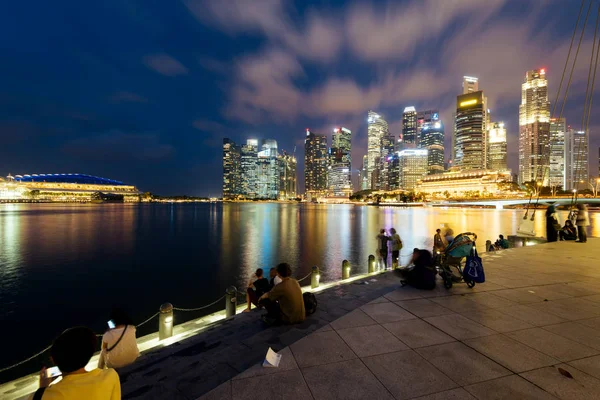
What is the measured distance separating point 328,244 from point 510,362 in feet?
100

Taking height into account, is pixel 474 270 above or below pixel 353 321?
above

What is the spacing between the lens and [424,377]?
13.9 feet

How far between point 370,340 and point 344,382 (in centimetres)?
141

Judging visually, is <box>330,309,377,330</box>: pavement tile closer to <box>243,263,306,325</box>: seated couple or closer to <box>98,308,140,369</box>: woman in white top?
<box>243,263,306,325</box>: seated couple

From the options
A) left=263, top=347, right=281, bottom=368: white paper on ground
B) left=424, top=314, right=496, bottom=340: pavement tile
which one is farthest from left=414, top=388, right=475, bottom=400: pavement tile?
left=263, top=347, right=281, bottom=368: white paper on ground

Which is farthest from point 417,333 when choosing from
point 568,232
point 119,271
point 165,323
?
point 119,271

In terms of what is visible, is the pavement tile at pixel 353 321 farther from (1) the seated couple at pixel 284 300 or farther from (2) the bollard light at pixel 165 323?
(2) the bollard light at pixel 165 323

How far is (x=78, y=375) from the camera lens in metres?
2.32

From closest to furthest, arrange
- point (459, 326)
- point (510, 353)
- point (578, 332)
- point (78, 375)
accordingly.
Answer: point (78, 375)
point (510, 353)
point (578, 332)
point (459, 326)

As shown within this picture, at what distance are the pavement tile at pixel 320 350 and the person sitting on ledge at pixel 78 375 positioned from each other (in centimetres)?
303

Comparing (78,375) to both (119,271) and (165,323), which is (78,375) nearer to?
(165,323)

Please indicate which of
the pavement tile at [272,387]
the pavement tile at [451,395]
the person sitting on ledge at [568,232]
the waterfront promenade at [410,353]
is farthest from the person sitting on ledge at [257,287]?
the person sitting on ledge at [568,232]

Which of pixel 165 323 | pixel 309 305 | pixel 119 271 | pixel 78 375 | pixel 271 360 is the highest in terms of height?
pixel 78 375

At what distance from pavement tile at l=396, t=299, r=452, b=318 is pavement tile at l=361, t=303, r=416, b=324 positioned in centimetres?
21
